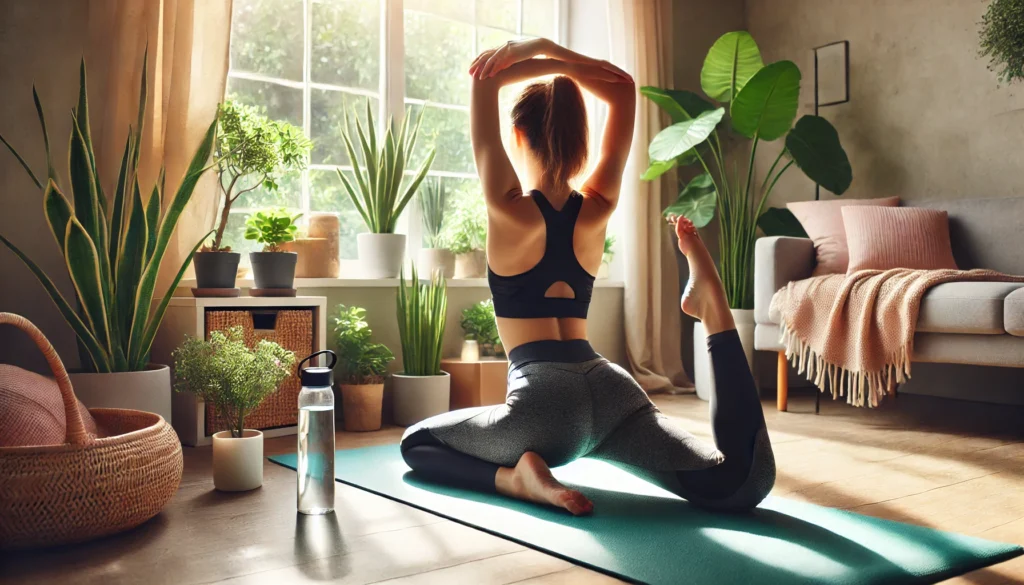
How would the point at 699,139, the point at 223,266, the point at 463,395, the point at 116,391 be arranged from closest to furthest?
the point at 116,391 → the point at 223,266 → the point at 463,395 → the point at 699,139

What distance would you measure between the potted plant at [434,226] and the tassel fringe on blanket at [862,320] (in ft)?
4.75

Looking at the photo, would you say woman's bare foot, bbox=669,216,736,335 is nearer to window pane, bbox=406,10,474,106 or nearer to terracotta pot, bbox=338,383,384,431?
terracotta pot, bbox=338,383,384,431

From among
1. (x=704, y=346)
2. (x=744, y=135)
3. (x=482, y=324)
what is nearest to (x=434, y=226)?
(x=482, y=324)

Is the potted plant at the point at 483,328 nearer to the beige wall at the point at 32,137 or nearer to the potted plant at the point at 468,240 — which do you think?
the potted plant at the point at 468,240

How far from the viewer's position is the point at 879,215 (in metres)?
3.63

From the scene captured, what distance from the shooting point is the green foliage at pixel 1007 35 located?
3.57 metres

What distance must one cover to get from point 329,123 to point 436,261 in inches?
29.8

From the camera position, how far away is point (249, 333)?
291 centimetres

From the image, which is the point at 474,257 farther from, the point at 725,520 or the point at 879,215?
Answer: the point at 725,520

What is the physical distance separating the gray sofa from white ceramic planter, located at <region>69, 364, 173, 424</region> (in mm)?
2350

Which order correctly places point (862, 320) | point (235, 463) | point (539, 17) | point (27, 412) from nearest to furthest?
point (27, 412), point (235, 463), point (862, 320), point (539, 17)

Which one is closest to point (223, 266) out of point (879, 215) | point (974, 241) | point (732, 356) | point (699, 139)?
point (732, 356)

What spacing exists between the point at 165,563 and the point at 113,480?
0.23m

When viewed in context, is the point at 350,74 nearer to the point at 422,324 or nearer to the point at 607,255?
the point at 422,324
